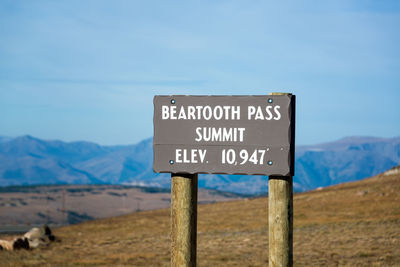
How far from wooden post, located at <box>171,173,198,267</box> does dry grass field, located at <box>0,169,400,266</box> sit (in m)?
8.27

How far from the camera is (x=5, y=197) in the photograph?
570 ft

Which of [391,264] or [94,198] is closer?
[391,264]

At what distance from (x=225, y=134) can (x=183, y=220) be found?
4.07 ft

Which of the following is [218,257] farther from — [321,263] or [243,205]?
[243,205]

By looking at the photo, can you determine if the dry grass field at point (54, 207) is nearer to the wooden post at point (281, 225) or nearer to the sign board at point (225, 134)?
the sign board at point (225, 134)

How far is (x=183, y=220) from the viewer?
729cm

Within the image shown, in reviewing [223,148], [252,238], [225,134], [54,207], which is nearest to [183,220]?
[223,148]

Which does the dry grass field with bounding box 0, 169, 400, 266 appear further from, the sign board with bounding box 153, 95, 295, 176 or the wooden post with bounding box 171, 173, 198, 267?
the sign board with bounding box 153, 95, 295, 176

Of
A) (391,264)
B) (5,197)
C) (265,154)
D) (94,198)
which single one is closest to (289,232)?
(265,154)

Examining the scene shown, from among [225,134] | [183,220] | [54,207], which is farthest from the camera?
[54,207]

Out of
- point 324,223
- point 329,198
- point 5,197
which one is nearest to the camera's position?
point 324,223

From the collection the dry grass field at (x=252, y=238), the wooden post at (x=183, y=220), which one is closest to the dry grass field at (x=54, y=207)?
the dry grass field at (x=252, y=238)

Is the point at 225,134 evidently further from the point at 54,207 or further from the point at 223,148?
the point at 54,207

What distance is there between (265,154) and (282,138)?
289 mm
